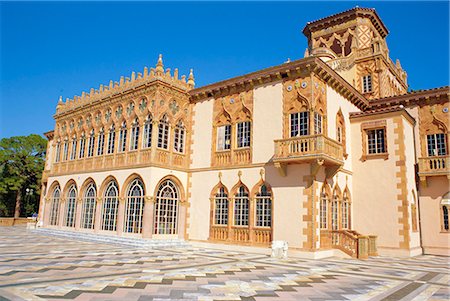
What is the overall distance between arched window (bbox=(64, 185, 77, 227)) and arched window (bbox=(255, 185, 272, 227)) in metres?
→ 13.1

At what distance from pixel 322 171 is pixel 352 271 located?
210 inches

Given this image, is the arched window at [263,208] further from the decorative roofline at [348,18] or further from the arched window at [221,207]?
the decorative roofline at [348,18]

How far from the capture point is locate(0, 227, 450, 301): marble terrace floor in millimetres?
7926

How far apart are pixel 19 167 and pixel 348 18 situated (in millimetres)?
36790

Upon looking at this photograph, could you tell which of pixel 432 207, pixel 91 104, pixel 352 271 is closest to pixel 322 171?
pixel 352 271

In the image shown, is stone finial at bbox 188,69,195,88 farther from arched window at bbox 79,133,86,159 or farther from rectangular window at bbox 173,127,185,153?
arched window at bbox 79,133,86,159

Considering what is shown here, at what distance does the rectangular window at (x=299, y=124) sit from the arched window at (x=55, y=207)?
17720 mm

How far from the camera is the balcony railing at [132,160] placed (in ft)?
63.8

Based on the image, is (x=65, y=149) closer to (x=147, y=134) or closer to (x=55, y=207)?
(x=55, y=207)

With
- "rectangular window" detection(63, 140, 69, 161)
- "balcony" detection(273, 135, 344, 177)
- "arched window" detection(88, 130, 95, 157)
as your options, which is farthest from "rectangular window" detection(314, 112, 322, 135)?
"rectangular window" detection(63, 140, 69, 161)

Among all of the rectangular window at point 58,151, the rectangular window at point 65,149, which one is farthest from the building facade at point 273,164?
the rectangular window at point 58,151

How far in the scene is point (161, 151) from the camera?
19.6 metres

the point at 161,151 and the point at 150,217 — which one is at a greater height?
the point at 161,151

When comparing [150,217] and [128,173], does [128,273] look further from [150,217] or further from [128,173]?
[128,173]
